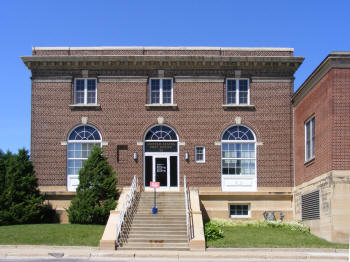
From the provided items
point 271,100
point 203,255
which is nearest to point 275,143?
point 271,100

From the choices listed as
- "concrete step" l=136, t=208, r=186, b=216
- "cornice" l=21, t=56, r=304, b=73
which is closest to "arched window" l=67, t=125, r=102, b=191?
"cornice" l=21, t=56, r=304, b=73

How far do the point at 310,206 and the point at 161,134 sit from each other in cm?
904

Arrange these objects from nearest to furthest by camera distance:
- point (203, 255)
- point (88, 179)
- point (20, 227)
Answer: point (203, 255) < point (20, 227) < point (88, 179)

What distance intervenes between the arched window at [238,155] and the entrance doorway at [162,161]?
2.64 m

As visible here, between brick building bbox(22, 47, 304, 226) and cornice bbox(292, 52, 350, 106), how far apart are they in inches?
137

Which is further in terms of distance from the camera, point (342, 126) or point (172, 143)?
point (172, 143)

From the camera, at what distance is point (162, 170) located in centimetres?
3209

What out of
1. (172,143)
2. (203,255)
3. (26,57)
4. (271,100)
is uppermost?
(26,57)

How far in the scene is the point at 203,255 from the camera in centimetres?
2238

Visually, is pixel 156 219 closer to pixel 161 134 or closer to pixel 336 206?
pixel 161 134

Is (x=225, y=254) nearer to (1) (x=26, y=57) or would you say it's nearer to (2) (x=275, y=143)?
(2) (x=275, y=143)

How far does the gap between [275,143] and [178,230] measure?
29.2 feet

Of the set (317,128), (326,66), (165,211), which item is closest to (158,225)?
(165,211)

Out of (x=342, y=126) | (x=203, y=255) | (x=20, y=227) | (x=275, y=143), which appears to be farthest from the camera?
(x=275, y=143)
